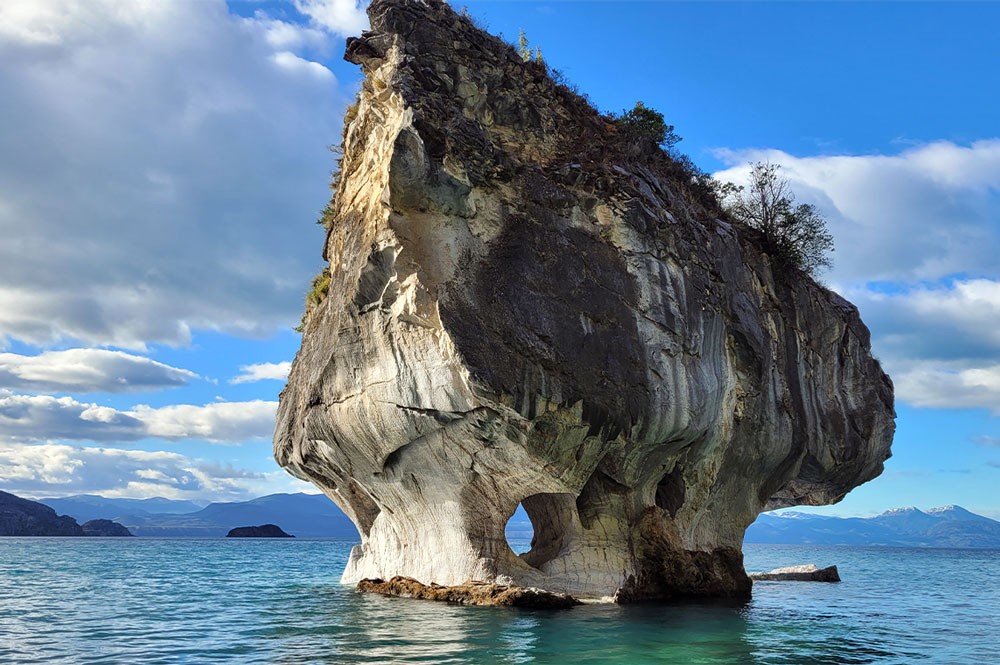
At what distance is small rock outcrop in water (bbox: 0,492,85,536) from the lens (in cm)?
12781

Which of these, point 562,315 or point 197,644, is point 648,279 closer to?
point 562,315

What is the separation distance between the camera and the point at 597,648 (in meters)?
12.8

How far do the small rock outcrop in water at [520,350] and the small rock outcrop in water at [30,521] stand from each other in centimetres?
12776

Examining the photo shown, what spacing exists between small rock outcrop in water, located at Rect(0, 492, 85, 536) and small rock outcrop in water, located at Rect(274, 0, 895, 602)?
128 metres

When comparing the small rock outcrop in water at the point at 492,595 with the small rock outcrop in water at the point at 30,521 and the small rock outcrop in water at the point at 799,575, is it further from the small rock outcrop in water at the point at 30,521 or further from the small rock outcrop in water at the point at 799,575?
the small rock outcrop in water at the point at 30,521

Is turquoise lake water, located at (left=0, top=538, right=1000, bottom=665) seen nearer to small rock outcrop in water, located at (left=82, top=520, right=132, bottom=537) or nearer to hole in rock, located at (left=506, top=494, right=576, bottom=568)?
hole in rock, located at (left=506, top=494, right=576, bottom=568)

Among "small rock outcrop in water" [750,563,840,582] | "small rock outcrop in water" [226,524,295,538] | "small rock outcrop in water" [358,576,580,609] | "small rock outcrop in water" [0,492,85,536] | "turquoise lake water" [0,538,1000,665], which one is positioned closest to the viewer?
"turquoise lake water" [0,538,1000,665]

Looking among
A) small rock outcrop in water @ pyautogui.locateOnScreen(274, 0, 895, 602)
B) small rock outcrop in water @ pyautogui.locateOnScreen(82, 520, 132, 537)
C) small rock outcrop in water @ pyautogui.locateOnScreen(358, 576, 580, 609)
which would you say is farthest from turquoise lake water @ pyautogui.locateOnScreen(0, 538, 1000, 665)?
small rock outcrop in water @ pyautogui.locateOnScreen(82, 520, 132, 537)

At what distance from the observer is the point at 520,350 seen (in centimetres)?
1678

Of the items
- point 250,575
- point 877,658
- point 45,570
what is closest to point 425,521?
point 877,658

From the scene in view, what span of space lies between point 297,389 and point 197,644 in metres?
9.15

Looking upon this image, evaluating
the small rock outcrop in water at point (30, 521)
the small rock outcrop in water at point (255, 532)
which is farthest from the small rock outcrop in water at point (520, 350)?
the small rock outcrop in water at point (255, 532)

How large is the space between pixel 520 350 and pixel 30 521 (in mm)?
137624

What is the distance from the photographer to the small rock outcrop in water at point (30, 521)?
127812 millimetres
